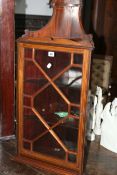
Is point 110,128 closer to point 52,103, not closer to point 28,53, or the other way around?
point 52,103

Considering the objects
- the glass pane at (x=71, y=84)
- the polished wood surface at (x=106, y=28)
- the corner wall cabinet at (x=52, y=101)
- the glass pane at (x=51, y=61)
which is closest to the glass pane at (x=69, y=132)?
the corner wall cabinet at (x=52, y=101)

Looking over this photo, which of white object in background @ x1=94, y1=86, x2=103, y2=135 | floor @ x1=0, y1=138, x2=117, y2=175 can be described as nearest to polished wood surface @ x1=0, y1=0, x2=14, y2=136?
floor @ x1=0, y1=138, x2=117, y2=175

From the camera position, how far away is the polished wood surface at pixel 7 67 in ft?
4.39

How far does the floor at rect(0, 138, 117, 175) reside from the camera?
121 centimetres

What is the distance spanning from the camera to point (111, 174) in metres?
1.21

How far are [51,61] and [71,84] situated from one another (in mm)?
132

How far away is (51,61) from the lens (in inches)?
46.2

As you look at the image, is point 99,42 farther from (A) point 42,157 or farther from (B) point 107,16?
(A) point 42,157

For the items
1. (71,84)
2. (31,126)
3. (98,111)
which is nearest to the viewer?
(71,84)

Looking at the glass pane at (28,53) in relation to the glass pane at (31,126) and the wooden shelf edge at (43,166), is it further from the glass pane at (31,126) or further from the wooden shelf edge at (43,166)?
the wooden shelf edge at (43,166)

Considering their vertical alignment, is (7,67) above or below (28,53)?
below

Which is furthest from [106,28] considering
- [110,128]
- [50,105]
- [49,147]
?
[49,147]

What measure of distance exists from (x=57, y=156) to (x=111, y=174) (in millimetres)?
255

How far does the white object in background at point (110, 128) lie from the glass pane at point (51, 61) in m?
0.43
